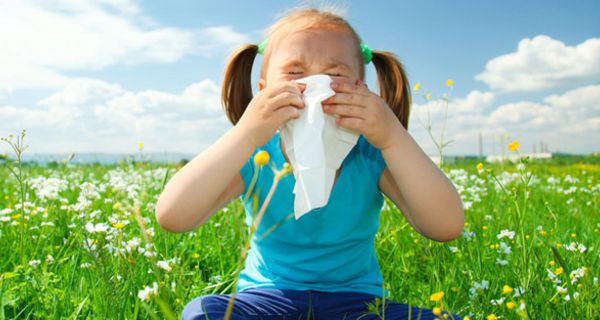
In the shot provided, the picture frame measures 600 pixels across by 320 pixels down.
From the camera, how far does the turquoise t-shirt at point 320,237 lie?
2018 millimetres

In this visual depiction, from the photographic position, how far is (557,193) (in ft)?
19.2

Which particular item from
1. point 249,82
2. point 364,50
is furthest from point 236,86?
point 364,50

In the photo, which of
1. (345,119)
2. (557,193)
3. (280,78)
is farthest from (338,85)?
(557,193)

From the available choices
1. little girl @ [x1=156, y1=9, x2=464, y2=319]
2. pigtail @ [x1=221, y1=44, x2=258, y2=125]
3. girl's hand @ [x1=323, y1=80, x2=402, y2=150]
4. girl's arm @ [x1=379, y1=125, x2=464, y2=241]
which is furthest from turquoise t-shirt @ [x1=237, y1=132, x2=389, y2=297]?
pigtail @ [x1=221, y1=44, x2=258, y2=125]

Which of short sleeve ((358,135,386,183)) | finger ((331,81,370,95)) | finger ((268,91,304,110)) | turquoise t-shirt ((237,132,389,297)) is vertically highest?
finger ((331,81,370,95))

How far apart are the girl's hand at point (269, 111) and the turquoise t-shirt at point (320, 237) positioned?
327mm

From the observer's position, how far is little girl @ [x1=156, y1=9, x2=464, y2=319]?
68.5 inches

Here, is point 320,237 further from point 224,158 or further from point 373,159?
point 224,158

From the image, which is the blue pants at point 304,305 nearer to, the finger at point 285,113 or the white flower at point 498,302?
the white flower at point 498,302

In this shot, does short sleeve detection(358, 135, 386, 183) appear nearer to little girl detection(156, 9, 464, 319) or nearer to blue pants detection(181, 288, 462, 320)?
little girl detection(156, 9, 464, 319)

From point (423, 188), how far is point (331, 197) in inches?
14.9

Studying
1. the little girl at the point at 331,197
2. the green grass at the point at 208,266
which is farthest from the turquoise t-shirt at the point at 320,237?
the green grass at the point at 208,266

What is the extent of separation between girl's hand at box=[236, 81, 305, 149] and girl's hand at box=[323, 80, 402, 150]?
11 centimetres

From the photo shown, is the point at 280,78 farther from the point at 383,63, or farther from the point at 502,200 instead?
the point at 502,200
